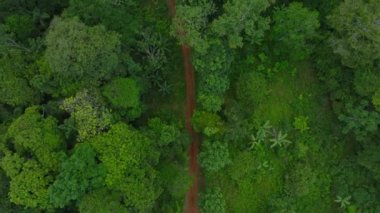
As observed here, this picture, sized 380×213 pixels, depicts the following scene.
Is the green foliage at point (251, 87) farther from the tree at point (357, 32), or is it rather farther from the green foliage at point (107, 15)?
the green foliage at point (107, 15)

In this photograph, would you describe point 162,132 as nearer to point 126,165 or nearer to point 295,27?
point 126,165

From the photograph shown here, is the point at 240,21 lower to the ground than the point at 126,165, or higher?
higher

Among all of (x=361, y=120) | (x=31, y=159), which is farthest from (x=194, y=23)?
(x=361, y=120)

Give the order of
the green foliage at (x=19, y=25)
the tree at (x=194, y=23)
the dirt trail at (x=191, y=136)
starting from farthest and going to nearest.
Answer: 1. the dirt trail at (x=191, y=136)
2. the green foliage at (x=19, y=25)
3. the tree at (x=194, y=23)

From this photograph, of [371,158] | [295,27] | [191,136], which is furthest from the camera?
[191,136]

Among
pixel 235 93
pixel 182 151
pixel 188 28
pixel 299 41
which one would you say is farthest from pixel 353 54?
pixel 182 151

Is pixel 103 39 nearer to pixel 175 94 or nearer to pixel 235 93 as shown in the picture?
pixel 175 94

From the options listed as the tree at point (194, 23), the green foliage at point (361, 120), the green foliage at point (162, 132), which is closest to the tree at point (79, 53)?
the tree at point (194, 23)

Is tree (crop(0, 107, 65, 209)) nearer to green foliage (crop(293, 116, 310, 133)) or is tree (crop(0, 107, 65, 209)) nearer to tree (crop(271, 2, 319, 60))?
tree (crop(271, 2, 319, 60))
